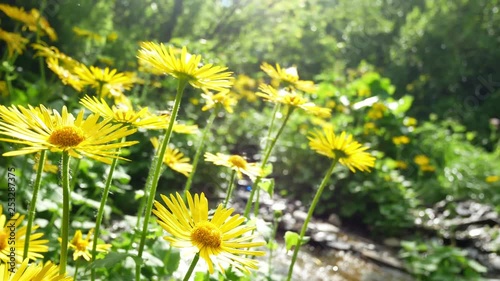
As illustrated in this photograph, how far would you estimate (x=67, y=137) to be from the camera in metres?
0.72

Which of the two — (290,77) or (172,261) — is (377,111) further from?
(172,261)

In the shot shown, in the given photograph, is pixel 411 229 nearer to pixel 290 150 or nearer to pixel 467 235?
pixel 467 235

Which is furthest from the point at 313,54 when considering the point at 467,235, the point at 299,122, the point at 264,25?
→ the point at 467,235

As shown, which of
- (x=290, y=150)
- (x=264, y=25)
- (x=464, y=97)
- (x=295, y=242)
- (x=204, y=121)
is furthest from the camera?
(x=464, y=97)

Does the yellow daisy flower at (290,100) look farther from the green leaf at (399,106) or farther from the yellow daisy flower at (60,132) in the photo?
the green leaf at (399,106)

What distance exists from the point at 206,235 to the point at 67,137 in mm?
276

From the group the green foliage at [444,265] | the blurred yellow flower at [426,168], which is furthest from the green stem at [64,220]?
the blurred yellow flower at [426,168]

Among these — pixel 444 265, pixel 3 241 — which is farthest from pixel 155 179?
pixel 444 265

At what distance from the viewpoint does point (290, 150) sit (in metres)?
5.53

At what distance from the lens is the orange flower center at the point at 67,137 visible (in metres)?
0.70

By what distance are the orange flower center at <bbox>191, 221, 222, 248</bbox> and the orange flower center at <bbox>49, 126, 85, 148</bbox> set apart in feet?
0.79

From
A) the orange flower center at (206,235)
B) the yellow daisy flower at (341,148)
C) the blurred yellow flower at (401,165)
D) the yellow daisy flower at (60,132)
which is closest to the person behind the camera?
the yellow daisy flower at (60,132)

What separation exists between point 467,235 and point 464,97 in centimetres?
966

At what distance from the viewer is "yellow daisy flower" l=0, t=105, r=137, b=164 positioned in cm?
66
